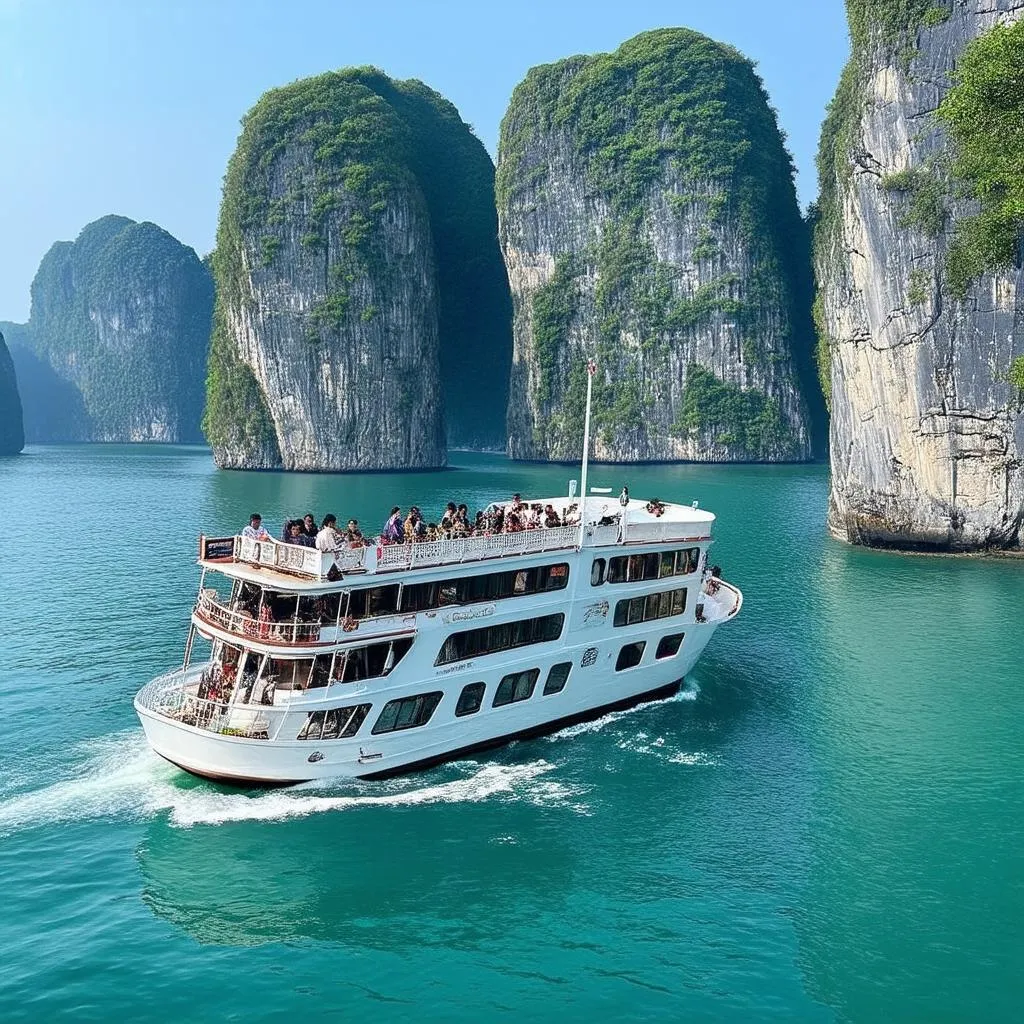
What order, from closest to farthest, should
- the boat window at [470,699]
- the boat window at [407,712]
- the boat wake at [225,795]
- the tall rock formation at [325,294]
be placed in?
the boat wake at [225,795]
the boat window at [407,712]
the boat window at [470,699]
the tall rock formation at [325,294]

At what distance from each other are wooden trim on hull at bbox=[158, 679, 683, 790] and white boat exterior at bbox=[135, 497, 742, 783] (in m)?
0.06

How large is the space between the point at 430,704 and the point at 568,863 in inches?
215

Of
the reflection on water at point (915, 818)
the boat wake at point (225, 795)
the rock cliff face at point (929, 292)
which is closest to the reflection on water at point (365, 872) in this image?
the boat wake at point (225, 795)

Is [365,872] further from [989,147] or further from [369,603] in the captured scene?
[989,147]

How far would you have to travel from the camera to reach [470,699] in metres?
23.2

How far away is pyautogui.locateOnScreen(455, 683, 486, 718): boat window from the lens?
2298 centimetres

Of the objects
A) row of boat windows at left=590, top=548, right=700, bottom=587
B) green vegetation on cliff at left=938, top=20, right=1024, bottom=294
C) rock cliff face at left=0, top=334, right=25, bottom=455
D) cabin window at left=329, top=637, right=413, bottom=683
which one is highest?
green vegetation on cliff at left=938, top=20, right=1024, bottom=294

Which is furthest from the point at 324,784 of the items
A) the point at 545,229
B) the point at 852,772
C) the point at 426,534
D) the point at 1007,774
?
the point at 545,229

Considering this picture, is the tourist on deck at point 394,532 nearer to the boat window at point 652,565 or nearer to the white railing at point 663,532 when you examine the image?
the boat window at point 652,565

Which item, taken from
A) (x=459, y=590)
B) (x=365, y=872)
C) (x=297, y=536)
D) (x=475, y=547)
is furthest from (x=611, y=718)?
(x=297, y=536)

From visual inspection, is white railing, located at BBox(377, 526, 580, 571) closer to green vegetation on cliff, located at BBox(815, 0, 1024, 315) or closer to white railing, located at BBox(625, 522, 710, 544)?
white railing, located at BBox(625, 522, 710, 544)

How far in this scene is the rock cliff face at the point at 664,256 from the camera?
124 metres

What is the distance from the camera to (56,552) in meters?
52.4

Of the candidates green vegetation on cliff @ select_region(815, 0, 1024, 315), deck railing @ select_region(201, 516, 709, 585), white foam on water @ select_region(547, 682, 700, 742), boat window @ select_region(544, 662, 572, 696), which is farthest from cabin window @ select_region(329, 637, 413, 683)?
green vegetation on cliff @ select_region(815, 0, 1024, 315)
